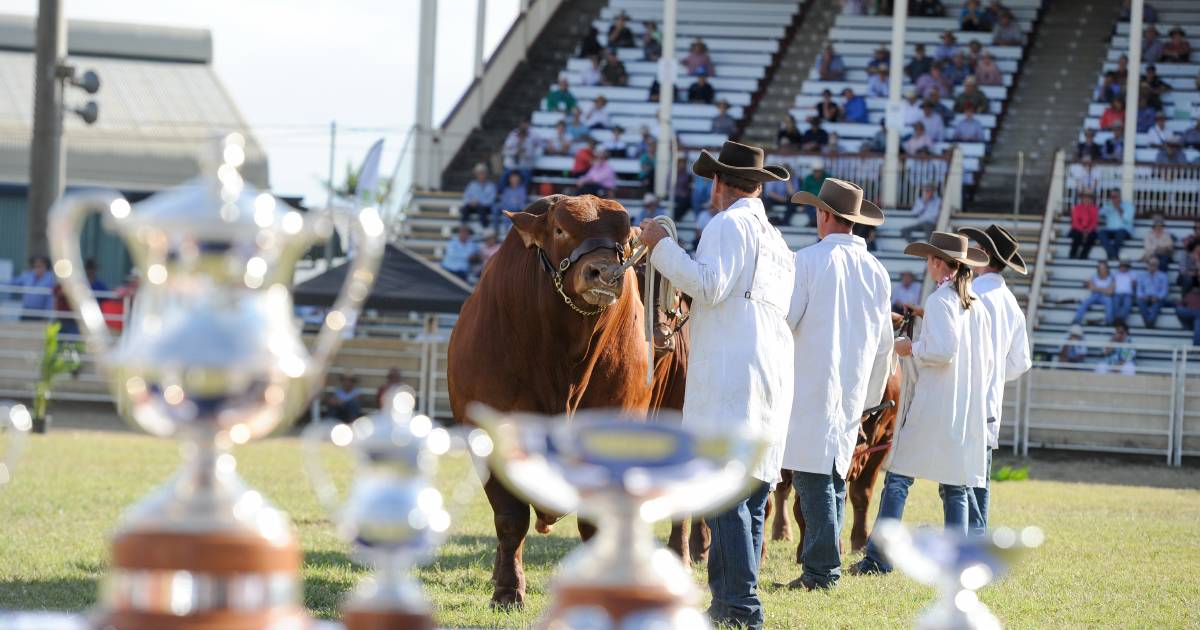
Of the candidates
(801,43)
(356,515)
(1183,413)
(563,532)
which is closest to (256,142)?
(801,43)

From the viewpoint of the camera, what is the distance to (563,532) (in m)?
10.0

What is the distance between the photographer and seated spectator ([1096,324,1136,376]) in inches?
737

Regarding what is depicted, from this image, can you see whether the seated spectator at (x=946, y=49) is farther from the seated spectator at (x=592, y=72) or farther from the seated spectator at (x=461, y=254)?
the seated spectator at (x=461, y=254)

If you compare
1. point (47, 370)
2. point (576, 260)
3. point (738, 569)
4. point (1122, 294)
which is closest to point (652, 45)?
point (1122, 294)

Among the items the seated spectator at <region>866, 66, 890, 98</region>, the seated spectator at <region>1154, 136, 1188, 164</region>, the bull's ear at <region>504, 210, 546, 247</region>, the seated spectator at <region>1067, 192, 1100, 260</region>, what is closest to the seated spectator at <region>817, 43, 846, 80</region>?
the seated spectator at <region>866, 66, 890, 98</region>

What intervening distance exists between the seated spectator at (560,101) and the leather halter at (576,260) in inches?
754

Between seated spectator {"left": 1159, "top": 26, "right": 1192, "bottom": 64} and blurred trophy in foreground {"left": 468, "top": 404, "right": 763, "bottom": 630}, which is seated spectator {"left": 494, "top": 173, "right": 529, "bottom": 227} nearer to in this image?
seated spectator {"left": 1159, "top": 26, "right": 1192, "bottom": 64}

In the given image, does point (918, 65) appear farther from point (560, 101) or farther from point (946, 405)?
point (946, 405)

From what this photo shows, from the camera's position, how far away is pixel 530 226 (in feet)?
23.2

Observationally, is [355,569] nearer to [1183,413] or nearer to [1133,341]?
[1183,413]

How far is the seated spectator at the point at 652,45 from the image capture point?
2761 cm

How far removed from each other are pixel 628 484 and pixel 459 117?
25576 millimetres

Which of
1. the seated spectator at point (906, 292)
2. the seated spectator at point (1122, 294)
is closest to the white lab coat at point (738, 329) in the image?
the seated spectator at point (906, 292)

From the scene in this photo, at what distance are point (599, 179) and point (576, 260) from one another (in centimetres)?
1599
